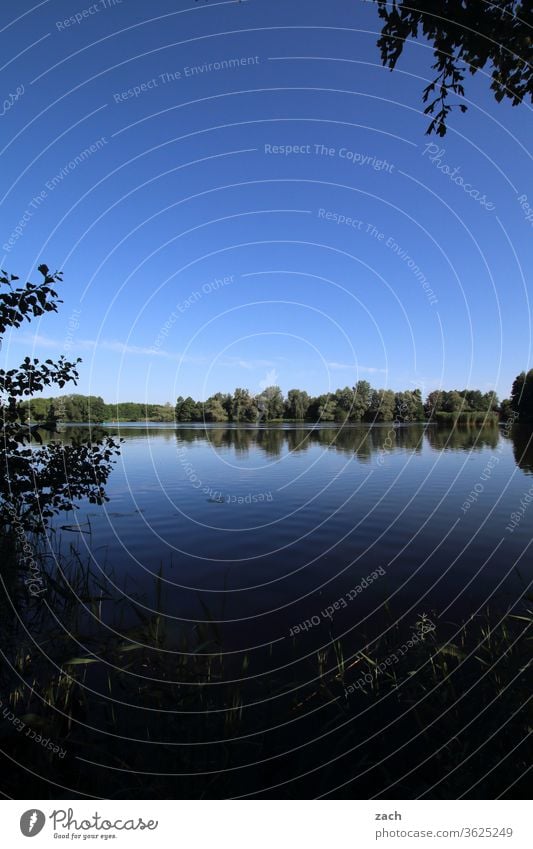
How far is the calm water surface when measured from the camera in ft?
31.4

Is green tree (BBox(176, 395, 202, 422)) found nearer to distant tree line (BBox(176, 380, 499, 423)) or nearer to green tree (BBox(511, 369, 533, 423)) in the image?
distant tree line (BBox(176, 380, 499, 423))

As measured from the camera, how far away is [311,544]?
14367 millimetres

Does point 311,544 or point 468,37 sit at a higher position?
point 468,37

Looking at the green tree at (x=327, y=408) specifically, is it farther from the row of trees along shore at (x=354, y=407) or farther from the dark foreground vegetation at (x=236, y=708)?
the dark foreground vegetation at (x=236, y=708)

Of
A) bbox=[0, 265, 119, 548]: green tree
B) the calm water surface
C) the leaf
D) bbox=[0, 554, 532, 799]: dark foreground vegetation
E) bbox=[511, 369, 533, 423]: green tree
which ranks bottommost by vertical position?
the calm water surface

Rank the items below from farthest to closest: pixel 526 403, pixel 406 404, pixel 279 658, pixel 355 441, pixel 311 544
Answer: pixel 406 404, pixel 526 403, pixel 355 441, pixel 311 544, pixel 279 658

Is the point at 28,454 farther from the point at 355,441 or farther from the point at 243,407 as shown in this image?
the point at 243,407

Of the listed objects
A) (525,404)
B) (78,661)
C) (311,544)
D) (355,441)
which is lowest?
(311,544)

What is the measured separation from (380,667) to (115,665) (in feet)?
13.2

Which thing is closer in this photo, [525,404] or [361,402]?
[525,404]

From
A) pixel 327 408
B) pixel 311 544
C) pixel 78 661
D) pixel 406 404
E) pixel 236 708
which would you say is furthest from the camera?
pixel 327 408

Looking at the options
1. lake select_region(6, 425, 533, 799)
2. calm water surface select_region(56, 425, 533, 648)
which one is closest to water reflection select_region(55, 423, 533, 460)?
calm water surface select_region(56, 425, 533, 648)

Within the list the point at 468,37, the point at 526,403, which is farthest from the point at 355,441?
the point at 526,403

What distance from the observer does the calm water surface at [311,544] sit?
377 inches
